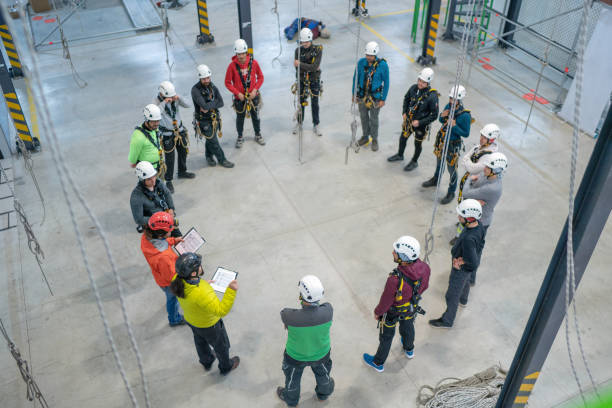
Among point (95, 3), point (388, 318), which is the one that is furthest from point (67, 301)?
point (95, 3)

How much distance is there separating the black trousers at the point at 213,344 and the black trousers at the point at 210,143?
382 cm

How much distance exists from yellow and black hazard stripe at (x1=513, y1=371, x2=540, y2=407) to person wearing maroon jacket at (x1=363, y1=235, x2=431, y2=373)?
1.21 meters

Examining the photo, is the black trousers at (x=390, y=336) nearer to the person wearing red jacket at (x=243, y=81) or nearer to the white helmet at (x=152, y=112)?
the white helmet at (x=152, y=112)

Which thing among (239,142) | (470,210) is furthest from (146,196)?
(470,210)

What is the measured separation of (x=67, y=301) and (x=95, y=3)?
11.6 m

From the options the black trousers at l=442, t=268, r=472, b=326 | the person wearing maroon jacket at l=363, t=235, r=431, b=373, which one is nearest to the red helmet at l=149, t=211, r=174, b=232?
the person wearing maroon jacket at l=363, t=235, r=431, b=373

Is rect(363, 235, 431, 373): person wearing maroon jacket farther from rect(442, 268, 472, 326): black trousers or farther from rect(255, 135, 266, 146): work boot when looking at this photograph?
rect(255, 135, 266, 146): work boot

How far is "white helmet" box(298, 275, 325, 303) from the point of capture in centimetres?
429

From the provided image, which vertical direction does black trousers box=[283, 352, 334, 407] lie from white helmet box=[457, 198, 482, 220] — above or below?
below

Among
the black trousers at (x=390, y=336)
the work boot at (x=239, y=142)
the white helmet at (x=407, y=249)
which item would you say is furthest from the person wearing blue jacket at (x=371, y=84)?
the black trousers at (x=390, y=336)

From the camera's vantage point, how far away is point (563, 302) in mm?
3656

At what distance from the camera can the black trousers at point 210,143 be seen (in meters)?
8.19

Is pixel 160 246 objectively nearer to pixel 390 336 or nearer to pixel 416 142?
pixel 390 336

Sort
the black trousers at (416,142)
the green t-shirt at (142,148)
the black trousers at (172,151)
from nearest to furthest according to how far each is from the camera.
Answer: the green t-shirt at (142,148)
the black trousers at (172,151)
the black trousers at (416,142)
